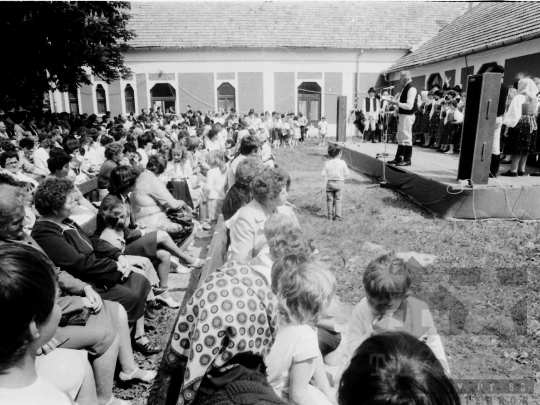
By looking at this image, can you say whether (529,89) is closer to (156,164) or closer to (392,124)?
(156,164)

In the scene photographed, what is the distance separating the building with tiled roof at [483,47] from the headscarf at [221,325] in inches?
505

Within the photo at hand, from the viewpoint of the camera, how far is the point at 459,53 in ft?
50.4

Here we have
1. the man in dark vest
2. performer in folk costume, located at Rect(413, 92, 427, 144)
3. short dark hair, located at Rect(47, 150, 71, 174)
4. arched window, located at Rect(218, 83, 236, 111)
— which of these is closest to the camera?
short dark hair, located at Rect(47, 150, 71, 174)

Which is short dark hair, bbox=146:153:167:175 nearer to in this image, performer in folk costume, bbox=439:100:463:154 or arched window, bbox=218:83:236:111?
performer in folk costume, bbox=439:100:463:154

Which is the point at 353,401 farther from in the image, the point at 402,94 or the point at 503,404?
the point at 402,94

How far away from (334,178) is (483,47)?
1050 cm

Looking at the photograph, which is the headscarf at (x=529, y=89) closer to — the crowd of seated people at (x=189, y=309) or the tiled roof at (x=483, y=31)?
the tiled roof at (x=483, y=31)

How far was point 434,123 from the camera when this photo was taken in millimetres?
12531

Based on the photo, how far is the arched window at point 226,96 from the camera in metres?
24.2

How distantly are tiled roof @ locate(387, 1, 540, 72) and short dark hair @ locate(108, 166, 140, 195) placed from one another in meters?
11.9

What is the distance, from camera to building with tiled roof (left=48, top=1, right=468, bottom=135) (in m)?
23.8

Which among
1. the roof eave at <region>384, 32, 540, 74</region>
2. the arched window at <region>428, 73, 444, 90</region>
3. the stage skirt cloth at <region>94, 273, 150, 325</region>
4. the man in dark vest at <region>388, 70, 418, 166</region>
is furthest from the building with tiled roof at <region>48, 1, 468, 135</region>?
the stage skirt cloth at <region>94, 273, 150, 325</region>

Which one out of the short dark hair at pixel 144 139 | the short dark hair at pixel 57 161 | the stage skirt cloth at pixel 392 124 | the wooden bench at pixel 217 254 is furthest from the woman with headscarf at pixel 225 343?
the stage skirt cloth at pixel 392 124

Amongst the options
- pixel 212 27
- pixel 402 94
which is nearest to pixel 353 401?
pixel 402 94
